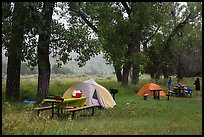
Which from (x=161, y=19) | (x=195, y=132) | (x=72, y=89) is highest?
(x=161, y=19)

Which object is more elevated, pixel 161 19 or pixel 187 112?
pixel 161 19

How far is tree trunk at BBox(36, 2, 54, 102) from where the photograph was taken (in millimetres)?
15555

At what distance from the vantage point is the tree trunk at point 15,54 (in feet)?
49.0

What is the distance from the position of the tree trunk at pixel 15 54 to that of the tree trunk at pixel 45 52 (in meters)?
1.00

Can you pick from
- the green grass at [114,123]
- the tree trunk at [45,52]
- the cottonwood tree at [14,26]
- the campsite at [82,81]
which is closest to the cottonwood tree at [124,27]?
the campsite at [82,81]

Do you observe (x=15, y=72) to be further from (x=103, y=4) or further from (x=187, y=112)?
(x=103, y=4)

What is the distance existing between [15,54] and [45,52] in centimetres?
145

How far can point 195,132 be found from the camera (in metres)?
9.62

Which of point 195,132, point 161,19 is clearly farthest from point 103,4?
point 195,132

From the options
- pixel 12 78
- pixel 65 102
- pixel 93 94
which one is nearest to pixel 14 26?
pixel 12 78

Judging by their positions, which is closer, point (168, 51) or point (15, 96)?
point (15, 96)

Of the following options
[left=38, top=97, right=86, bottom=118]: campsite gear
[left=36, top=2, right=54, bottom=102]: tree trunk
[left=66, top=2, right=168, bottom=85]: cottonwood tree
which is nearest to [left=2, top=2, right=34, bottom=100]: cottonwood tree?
[left=36, top=2, right=54, bottom=102]: tree trunk

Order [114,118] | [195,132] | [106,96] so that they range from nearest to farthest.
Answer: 1. [195,132]
2. [114,118]
3. [106,96]

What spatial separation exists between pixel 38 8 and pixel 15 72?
15.2ft
